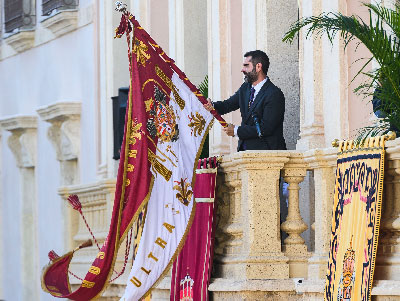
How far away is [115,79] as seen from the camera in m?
21.5

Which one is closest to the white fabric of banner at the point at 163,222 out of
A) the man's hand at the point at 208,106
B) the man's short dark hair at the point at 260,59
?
the man's hand at the point at 208,106

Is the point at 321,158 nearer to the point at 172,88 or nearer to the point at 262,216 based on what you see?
the point at 262,216

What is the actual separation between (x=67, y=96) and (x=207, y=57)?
14.3 feet

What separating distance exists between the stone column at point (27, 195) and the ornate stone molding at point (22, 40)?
1.20 metres

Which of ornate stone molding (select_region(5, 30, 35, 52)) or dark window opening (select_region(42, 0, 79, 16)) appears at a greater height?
dark window opening (select_region(42, 0, 79, 16))

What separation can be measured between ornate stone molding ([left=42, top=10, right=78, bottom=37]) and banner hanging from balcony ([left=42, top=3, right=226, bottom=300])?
31.9ft

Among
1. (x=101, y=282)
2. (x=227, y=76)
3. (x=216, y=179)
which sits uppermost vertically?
(x=227, y=76)

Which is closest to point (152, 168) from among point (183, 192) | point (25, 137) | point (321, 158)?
point (183, 192)

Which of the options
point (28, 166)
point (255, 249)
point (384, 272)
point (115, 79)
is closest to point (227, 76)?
point (115, 79)

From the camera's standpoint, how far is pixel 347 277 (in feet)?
36.8

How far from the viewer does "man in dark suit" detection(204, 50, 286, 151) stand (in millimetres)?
13320

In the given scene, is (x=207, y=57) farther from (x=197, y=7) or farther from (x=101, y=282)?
(x=101, y=282)

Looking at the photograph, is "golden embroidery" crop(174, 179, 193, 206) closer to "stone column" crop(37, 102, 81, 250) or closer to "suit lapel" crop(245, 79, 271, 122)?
"suit lapel" crop(245, 79, 271, 122)

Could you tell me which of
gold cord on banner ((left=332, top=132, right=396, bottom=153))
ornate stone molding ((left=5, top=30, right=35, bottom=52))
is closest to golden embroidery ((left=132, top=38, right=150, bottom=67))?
gold cord on banner ((left=332, top=132, right=396, bottom=153))
